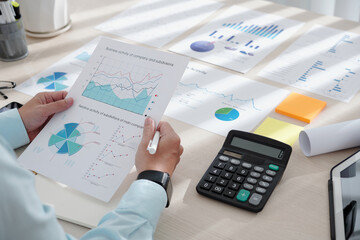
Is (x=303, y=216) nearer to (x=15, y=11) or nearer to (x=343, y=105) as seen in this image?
(x=343, y=105)

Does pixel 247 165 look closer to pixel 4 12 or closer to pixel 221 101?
pixel 221 101

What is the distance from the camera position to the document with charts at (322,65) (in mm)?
1176

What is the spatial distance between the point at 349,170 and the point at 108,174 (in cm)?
46

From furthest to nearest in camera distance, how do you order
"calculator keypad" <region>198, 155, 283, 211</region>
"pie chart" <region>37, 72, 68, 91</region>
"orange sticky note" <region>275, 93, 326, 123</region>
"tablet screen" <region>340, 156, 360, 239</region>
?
"pie chart" <region>37, 72, 68, 91</region>, "orange sticky note" <region>275, 93, 326, 123</region>, "calculator keypad" <region>198, 155, 283, 211</region>, "tablet screen" <region>340, 156, 360, 239</region>

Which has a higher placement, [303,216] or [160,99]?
[160,99]

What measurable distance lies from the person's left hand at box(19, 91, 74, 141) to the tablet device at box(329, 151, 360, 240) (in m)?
0.57

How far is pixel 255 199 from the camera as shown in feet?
2.85

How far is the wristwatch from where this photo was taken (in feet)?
2.82

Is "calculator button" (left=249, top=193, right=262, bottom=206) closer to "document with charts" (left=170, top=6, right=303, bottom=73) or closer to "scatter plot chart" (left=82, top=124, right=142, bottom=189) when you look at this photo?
"scatter plot chart" (left=82, top=124, right=142, bottom=189)

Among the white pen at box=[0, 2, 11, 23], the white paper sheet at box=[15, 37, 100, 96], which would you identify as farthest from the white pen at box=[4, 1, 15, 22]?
the white paper sheet at box=[15, 37, 100, 96]

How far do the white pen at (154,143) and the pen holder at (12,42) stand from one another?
1.91 feet

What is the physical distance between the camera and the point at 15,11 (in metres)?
1.26

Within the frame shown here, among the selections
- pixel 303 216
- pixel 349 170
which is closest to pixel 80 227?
pixel 303 216

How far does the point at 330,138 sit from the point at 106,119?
470 millimetres
